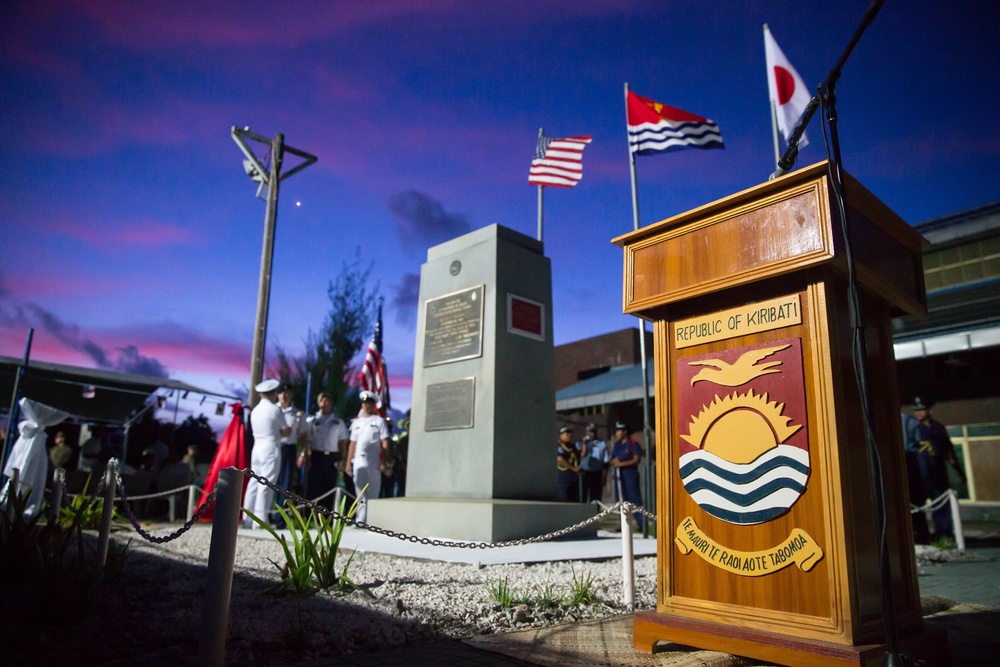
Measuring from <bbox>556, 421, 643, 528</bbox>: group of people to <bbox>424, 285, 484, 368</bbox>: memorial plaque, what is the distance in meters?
2.49

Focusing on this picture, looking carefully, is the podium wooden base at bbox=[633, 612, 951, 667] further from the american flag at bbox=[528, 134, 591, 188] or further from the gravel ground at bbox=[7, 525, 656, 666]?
the american flag at bbox=[528, 134, 591, 188]

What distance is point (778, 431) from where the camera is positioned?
2414 mm

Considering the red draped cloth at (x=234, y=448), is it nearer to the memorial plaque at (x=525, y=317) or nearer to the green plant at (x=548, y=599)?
the memorial plaque at (x=525, y=317)

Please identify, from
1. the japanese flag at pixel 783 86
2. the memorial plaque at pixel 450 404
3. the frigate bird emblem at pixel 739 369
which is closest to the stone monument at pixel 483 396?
the memorial plaque at pixel 450 404

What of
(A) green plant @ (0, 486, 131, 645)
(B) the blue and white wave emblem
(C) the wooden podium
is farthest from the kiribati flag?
(A) green plant @ (0, 486, 131, 645)

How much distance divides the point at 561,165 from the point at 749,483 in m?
10.00

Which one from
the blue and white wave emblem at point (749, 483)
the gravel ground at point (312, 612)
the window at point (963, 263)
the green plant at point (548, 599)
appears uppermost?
the window at point (963, 263)

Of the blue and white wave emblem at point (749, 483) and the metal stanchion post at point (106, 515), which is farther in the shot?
the metal stanchion post at point (106, 515)

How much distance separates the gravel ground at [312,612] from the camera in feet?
8.96

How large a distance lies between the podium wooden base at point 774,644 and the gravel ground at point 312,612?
0.98m

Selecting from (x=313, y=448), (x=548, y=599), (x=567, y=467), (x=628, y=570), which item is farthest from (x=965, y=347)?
(x=313, y=448)

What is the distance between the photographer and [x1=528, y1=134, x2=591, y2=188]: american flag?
11570 millimetres

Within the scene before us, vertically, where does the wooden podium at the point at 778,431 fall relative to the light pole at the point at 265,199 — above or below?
below

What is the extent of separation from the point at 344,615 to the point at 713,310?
2.53m
